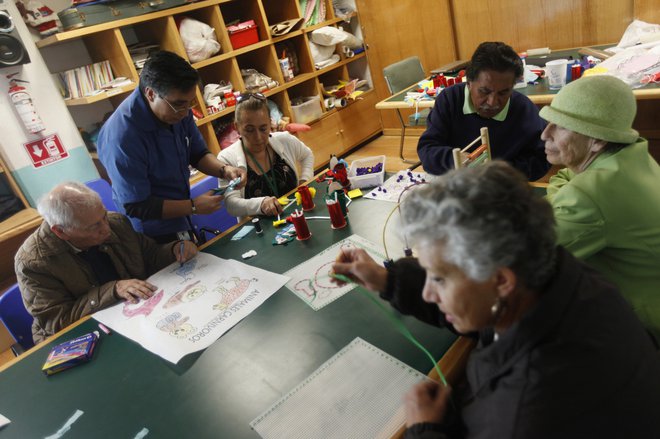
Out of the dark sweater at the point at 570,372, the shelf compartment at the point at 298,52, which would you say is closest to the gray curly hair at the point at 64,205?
the dark sweater at the point at 570,372

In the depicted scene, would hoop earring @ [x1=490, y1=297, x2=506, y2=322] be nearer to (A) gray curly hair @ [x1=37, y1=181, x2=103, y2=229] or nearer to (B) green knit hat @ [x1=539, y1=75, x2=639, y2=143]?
(B) green knit hat @ [x1=539, y1=75, x2=639, y2=143]

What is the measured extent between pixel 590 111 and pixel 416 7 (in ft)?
12.2

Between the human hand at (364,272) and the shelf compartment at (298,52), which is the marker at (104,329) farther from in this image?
the shelf compartment at (298,52)

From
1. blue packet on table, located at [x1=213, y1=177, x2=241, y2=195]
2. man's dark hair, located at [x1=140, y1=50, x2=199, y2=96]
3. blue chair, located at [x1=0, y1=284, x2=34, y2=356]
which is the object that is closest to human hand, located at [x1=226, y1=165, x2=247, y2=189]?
blue packet on table, located at [x1=213, y1=177, x2=241, y2=195]

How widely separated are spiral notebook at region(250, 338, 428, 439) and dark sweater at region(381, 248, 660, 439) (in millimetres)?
228

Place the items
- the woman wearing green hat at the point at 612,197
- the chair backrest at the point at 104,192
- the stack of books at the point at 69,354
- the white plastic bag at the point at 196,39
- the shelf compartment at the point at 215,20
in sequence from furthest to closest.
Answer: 1. the shelf compartment at the point at 215,20
2. the white plastic bag at the point at 196,39
3. the chair backrest at the point at 104,192
4. the stack of books at the point at 69,354
5. the woman wearing green hat at the point at 612,197

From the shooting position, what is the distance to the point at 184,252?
1799mm

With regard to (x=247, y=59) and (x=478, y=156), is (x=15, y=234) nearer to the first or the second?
(x=247, y=59)

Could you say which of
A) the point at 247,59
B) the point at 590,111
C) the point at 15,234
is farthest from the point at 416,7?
the point at 15,234

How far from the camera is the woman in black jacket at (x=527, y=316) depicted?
2.17 ft

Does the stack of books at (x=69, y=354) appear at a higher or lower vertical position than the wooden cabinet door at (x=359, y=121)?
higher

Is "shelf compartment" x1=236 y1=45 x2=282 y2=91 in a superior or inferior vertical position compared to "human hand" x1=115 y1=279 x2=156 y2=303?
superior

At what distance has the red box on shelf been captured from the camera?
12.1 feet

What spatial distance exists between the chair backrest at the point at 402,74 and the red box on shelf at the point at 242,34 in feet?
4.18
